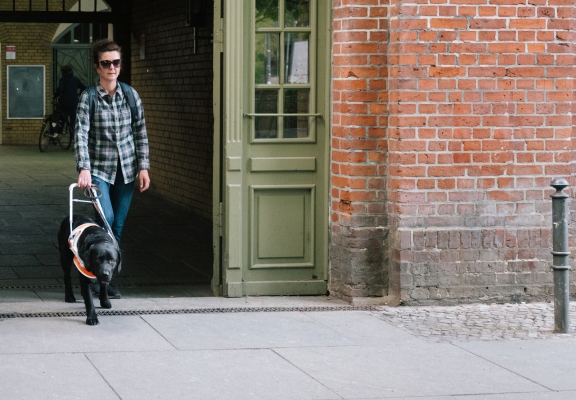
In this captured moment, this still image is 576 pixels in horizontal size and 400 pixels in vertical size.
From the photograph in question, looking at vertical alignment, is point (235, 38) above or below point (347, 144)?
above

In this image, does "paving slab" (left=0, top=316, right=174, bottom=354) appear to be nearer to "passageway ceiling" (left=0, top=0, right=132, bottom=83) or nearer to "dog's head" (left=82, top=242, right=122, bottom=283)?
"dog's head" (left=82, top=242, right=122, bottom=283)

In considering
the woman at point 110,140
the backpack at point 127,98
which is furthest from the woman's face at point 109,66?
the backpack at point 127,98

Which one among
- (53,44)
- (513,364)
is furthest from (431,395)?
(53,44)

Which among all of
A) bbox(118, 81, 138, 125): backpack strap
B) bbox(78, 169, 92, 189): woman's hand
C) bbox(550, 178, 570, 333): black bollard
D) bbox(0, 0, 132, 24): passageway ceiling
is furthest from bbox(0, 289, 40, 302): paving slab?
bbox(0, 0, 132, 24): passageway ceiling

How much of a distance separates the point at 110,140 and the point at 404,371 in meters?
2.93

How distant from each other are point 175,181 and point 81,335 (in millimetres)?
7799

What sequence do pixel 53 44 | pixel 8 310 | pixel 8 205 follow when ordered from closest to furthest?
pixel 8 310
pixel 8 205
pixel 53 44

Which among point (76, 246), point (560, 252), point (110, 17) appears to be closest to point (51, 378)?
point (76, 246)

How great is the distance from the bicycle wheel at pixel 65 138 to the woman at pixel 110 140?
1734 centimetres

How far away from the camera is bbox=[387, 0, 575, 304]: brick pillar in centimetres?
755

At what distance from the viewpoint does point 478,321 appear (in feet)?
24.0

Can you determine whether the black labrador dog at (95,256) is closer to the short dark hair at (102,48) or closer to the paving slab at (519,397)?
the short dark hair at (102,48)

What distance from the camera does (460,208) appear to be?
773cm

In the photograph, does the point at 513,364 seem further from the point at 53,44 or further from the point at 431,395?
the point at 53,44
